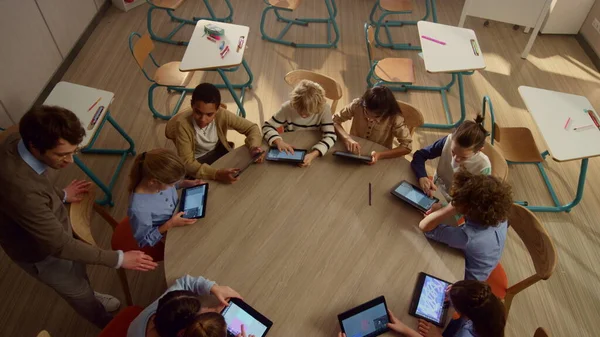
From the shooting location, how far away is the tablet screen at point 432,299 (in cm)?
165

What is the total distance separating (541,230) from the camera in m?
1.90

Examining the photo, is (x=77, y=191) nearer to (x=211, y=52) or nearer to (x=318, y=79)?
(x=211, y=52)

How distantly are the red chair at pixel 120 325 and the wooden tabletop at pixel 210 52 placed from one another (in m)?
1.91

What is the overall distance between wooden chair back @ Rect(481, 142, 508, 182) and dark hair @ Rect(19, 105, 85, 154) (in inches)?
87.0

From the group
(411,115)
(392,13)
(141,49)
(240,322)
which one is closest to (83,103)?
(141,49)

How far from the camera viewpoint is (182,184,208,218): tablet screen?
1.97 meters

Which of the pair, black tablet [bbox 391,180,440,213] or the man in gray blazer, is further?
black tablet [bbox 391,180,440,213]

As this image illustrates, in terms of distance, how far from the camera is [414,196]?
205 centimetres

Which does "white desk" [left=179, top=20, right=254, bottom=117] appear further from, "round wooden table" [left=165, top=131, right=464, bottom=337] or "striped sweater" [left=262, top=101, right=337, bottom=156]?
"round wooden table" [left=165, top=131, right=464, bottom=337]

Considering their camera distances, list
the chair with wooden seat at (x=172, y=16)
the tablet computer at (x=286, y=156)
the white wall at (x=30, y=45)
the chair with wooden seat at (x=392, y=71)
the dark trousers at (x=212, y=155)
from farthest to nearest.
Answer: the chair with wooden seat at (x=172, y=16) < the chair with wooden seat at (x=392, y=71) < the white wall at (x=30, y=45) < the dark trousers at (x=212, y=155) < the tablet computer at (x=286, y=156)

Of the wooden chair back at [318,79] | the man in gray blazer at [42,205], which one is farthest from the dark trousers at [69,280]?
the wooden chair back at [318,79]

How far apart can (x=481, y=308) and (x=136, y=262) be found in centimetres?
154

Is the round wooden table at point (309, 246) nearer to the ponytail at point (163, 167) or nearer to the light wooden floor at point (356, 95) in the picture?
the ponytail at point (163, 167)

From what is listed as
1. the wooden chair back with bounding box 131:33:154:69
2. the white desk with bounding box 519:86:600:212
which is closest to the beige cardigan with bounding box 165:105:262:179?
the wooden chair back with bounding box 131:33:154:69
